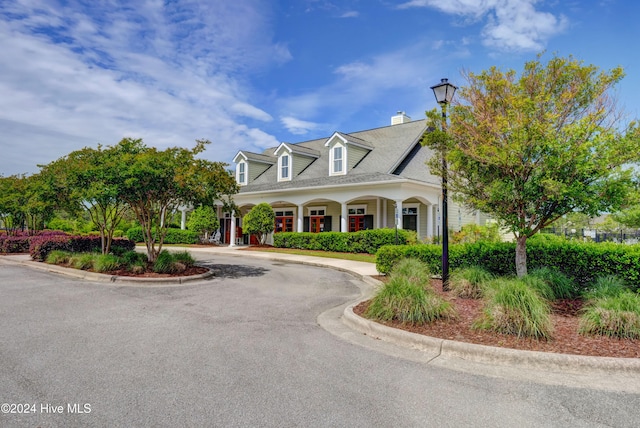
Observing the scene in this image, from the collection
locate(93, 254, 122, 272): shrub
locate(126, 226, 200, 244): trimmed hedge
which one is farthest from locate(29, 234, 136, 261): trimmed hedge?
locate(126, 226, 200, 244): trimmed hedge

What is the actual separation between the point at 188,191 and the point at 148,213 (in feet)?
6.10

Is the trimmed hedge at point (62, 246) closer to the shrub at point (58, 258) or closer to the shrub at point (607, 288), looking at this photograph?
the shrub at point (58, 258)

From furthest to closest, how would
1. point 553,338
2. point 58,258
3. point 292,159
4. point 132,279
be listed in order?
point 292,159
point 58,258
point 132,279
point 553,338

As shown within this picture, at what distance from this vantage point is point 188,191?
12.4m

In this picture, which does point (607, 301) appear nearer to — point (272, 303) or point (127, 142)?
point (272, 303)

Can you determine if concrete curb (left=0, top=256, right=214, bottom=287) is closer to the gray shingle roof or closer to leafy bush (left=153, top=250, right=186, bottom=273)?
leafy bush (left=153, top=250, right=186, bottom=273)

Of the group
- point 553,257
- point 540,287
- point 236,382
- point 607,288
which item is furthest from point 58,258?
point 607,288

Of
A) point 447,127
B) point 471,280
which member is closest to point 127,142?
point 447,127

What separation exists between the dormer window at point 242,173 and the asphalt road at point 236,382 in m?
23.9

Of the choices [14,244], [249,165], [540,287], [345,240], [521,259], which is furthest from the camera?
[249,165]

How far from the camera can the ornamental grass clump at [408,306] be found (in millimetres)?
6391

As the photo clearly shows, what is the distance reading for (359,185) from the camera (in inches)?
826

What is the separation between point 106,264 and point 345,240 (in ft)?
40.4

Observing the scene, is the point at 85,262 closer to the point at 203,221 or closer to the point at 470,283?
the point at 470,283
